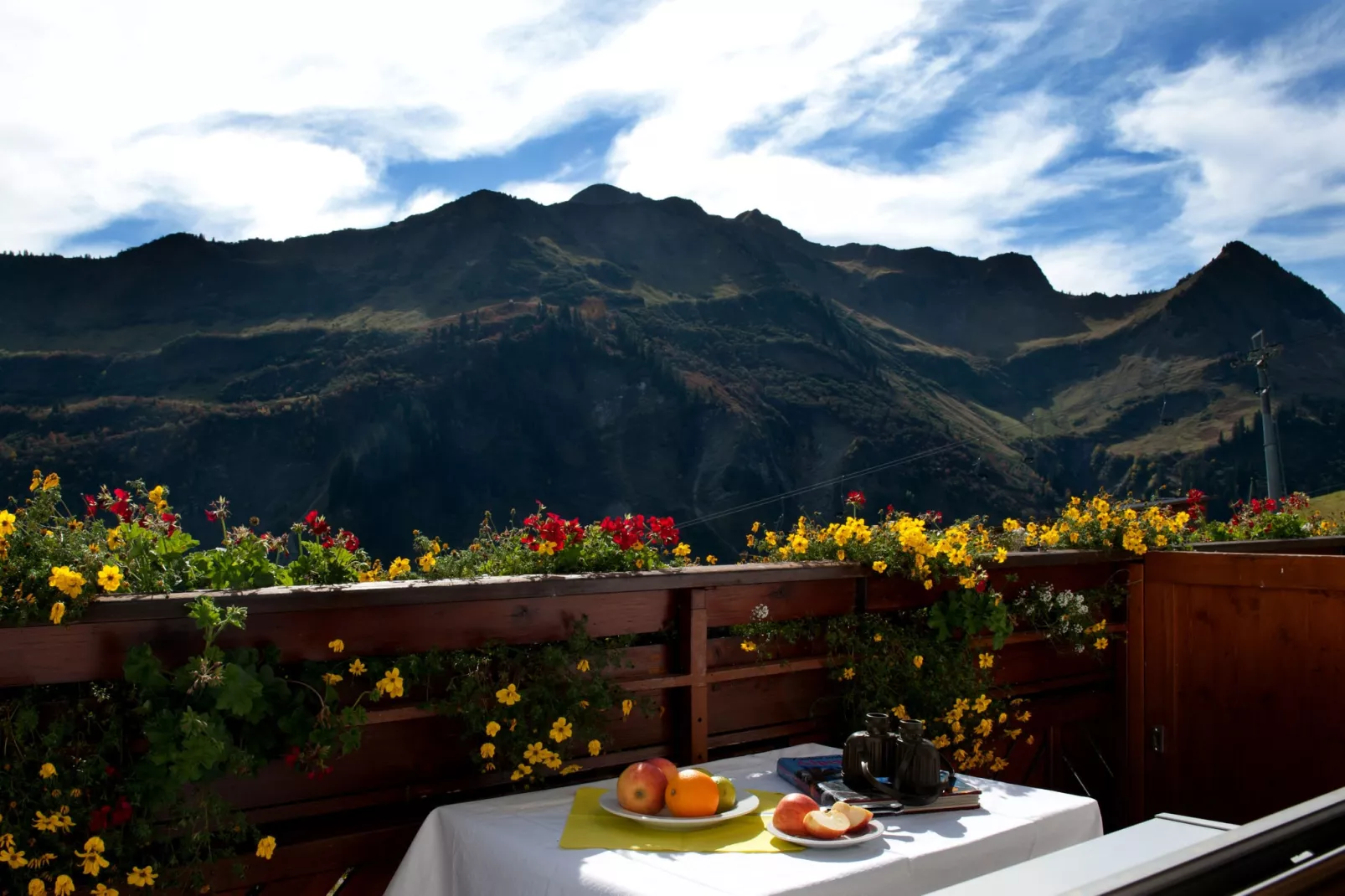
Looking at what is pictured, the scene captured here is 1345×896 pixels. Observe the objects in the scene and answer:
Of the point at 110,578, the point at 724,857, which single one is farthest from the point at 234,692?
the point at 724,857

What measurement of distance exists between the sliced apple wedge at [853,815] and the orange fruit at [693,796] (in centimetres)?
22

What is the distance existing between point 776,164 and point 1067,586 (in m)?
30.1

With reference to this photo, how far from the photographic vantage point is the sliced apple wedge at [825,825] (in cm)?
167

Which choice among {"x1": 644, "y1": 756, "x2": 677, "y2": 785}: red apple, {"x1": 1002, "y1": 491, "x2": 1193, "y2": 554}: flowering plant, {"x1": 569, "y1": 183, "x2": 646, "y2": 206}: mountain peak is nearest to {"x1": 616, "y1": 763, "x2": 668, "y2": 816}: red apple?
{"x1": 644, "y1": 756, "x2": 677, "y2": 785}: red apple

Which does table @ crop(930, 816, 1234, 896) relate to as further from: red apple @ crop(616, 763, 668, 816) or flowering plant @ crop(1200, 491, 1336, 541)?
flowering plant @ crop(1200, 491, 1336, 541)

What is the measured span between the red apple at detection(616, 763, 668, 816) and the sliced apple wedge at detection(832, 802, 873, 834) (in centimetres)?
31

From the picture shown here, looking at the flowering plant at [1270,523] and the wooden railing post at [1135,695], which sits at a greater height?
the flowering plant at [1270,523]

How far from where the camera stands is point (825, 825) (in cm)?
167

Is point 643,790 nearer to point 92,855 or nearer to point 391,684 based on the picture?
point 391,684

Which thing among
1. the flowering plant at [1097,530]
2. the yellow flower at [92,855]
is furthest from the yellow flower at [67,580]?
the flowering plant at [1097,530]

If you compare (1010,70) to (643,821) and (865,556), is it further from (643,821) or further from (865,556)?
(643,821)

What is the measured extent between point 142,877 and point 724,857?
1.02m

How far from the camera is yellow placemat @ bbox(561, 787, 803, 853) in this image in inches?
65.2

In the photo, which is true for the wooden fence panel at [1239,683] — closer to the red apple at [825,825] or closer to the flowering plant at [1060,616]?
the flowering plant at [1060,616]
